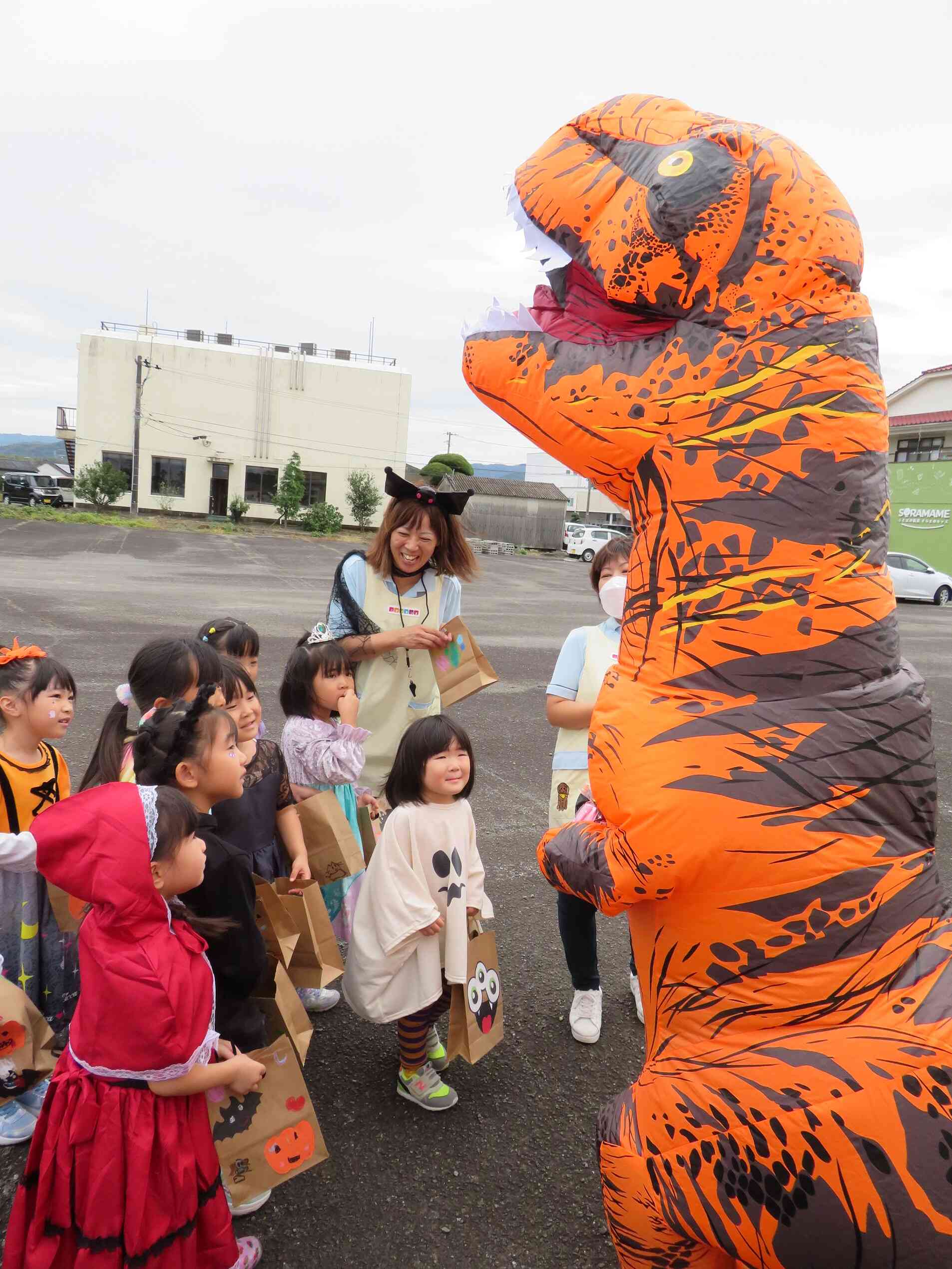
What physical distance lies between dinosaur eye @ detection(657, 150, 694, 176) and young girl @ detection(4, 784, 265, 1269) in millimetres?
1449

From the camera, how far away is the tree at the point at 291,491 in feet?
125

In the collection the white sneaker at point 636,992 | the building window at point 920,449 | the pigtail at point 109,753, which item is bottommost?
the white sneaker at point 636,992

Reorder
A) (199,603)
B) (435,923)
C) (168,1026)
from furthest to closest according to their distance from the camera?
(199,603), (435,923), (168,1026)

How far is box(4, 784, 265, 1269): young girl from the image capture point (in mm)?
1674

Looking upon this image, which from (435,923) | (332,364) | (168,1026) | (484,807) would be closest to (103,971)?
(168,1026)

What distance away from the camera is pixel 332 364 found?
4016 cm

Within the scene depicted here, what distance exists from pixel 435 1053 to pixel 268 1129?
0.88 meters

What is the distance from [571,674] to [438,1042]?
124 cm

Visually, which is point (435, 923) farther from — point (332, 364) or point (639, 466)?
point (332, 364)

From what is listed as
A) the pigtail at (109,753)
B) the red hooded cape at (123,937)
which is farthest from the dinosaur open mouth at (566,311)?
the pigtail at (109,753)

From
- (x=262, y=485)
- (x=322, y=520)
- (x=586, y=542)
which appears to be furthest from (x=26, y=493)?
(x=586, y=542)

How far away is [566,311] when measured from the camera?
1.68m

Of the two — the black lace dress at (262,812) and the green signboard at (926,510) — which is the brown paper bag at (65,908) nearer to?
the black lace dress at (262,812)

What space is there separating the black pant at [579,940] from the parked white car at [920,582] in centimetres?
2054
